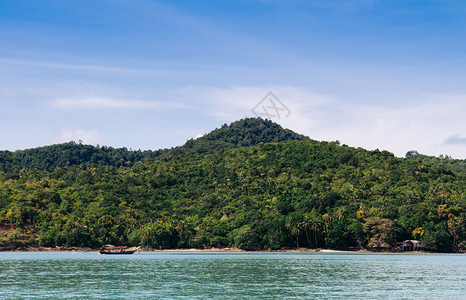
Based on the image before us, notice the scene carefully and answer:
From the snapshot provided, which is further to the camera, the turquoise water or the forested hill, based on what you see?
the forested hill

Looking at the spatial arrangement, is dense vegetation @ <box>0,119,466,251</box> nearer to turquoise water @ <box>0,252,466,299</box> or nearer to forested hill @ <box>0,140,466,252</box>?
forested hill @ <box>0,140,466,252</box>

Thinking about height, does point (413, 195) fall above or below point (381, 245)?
above

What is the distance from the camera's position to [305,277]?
7275 cm

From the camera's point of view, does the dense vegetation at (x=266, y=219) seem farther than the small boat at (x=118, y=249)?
Yes

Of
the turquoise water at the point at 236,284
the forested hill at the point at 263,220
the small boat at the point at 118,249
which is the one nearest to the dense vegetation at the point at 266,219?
the forested hill at the point at 263,220

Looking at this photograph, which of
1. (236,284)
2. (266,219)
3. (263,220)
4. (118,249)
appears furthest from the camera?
(263,220)

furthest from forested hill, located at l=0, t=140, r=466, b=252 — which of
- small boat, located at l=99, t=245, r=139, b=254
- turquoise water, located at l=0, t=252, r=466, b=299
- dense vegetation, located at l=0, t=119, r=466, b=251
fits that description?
turquoise water, located at l=0, t=252, r=466, b=299

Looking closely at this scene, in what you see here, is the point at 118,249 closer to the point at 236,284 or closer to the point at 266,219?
the point at 266,219

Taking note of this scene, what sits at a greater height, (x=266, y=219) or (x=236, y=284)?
(x=266, y=219)

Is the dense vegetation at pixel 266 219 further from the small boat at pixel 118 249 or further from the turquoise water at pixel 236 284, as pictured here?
the turquoise water at pixel 236 284

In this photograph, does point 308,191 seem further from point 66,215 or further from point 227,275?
point 227,275

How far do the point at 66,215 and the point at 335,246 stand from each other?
95.5 m

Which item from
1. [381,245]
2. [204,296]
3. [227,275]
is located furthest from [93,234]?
[204,296]

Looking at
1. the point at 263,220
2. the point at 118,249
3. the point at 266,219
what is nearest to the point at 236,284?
the point at 266,219
